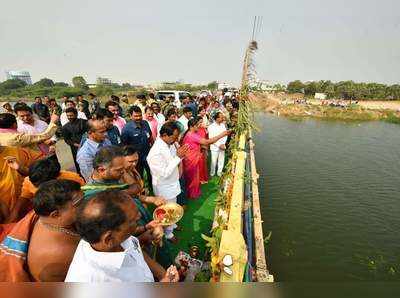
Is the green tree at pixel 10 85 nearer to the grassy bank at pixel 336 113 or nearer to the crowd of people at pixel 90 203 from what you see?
the grassy bank at pixel 336 113

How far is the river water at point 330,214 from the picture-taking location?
676 cm

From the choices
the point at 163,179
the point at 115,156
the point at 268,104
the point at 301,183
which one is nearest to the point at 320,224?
the point at 301,183

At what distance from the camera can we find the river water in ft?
22.2

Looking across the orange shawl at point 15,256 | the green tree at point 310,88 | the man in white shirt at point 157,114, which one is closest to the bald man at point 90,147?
the orange shawl at point 15,256

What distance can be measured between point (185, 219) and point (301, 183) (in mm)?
8139

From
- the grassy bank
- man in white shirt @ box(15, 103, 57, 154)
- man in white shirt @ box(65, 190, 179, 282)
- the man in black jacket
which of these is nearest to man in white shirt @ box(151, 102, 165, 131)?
the man in black jacket

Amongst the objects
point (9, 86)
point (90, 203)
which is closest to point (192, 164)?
point (90, 203)

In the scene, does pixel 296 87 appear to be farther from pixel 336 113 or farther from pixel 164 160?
pixel 164 160

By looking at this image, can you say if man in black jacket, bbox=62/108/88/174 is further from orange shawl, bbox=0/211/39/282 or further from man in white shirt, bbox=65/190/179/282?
man in white shirt, bbox=65/190/179/282

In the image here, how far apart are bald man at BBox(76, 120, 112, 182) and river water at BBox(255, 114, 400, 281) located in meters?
3.27

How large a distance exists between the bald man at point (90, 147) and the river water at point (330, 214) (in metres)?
3.27

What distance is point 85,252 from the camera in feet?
5.55

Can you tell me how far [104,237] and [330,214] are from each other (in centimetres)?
897

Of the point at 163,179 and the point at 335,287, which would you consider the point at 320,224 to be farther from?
the point at 335,287
